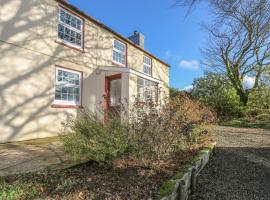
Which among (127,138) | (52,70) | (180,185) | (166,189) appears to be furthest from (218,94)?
(166,189)

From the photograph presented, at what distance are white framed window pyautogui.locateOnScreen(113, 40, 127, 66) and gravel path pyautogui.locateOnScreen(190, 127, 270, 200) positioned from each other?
328 inches

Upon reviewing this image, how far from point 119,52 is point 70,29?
165 inches

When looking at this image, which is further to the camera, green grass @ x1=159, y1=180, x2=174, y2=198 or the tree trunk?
the tree trunk

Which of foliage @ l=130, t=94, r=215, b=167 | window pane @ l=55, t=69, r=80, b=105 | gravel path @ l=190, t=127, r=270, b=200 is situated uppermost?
window pane @ l=55, t=69, r=80, b=105

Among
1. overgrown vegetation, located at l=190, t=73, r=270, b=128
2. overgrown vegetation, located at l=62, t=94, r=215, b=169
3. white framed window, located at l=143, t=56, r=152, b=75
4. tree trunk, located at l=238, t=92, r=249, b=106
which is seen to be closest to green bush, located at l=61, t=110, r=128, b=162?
overgrown vegetation, located at l=62, t=94, r=215, b=169

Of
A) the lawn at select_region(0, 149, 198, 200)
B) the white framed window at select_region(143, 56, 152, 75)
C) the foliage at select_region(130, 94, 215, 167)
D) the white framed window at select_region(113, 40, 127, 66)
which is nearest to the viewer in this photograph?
the lawn at select_region(0, 149, 198, 200)

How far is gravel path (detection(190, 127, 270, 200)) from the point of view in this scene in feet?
14.4

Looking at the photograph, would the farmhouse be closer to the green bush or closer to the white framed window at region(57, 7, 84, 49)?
the white framed window at region(57, 7, 84, 49)

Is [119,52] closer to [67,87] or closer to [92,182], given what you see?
[67,87]

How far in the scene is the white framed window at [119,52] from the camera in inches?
552

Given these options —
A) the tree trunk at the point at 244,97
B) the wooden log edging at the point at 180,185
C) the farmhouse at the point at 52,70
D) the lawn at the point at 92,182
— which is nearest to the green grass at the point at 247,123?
the tree trunk at the point at 244,97

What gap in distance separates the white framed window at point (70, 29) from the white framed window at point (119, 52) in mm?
2941

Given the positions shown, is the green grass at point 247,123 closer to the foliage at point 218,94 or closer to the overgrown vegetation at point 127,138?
the foliage at point 218,94

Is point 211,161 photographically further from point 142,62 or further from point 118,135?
point 142,62
